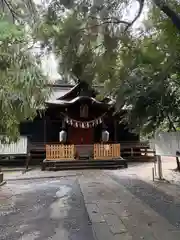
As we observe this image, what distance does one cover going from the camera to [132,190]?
7645 millimetres

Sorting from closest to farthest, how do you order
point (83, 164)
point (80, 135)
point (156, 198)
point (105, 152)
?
point (156, 198), point (83, 164), point (105, 152), point (80, 135)

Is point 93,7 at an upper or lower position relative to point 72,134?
upper

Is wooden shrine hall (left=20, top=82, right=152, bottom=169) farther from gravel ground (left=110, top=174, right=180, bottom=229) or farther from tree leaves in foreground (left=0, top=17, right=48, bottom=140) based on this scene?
tree leaves in foreground (left=0, top=17, right=48, bottom=140)

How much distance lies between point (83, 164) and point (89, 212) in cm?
791

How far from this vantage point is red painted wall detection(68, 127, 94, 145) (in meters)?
16.8

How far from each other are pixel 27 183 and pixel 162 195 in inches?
180

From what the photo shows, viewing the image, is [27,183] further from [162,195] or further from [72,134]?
[72,134]

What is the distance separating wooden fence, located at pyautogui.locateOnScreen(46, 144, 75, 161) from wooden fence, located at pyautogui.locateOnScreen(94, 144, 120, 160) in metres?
1.21

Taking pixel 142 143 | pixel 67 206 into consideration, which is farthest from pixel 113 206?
pixel 142 143

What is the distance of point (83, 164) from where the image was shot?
1332 centimetres

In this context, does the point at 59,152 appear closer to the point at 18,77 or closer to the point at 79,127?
the point at 79,127

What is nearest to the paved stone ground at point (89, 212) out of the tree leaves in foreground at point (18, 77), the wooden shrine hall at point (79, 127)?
the tree leaves in foreground at point (18, 77)

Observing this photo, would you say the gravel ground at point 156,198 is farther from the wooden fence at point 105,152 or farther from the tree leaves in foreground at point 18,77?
the wooden fence at point 105,152

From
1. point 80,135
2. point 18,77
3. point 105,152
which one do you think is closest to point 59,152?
point 105,152
